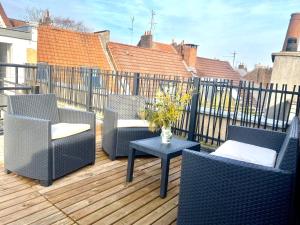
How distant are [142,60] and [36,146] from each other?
12.9 metres

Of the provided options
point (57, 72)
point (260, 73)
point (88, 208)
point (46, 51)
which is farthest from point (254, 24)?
point (88, 208)

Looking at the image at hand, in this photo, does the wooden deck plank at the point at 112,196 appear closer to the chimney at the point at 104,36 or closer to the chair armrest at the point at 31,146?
the chair armrest at the point at 31,146

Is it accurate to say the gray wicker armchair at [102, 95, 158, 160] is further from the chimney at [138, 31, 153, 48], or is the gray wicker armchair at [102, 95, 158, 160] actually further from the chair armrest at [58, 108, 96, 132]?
the chimney at [138, 31, 153, 48]

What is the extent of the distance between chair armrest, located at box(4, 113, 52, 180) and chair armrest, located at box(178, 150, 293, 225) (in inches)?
55.6

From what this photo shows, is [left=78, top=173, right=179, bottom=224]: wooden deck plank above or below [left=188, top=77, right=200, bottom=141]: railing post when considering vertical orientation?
A: below

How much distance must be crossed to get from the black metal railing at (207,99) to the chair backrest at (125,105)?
1.35 feet

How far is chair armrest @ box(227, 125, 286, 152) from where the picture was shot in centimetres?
269

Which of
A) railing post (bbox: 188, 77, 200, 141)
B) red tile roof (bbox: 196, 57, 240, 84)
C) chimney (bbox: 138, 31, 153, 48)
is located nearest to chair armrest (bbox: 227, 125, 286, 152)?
railing post (bbox: 188, 77, 200, 141)

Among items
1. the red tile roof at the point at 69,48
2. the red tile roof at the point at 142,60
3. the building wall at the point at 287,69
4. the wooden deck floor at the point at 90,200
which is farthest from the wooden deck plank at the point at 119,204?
the red tile roof at the point at 142,60

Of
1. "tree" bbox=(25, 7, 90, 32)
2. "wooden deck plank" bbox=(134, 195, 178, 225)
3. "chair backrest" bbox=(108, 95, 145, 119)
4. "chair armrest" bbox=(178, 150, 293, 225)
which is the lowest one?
"wooden deck plank" bbox=(134, 195, 178, 225)

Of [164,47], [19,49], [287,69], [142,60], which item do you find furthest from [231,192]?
[164,47]

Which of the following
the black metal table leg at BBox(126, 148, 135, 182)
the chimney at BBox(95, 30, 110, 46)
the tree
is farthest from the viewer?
the tree

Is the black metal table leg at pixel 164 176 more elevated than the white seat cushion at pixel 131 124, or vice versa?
the white seat cushion at pixel 131 124

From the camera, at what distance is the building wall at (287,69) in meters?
8.79
